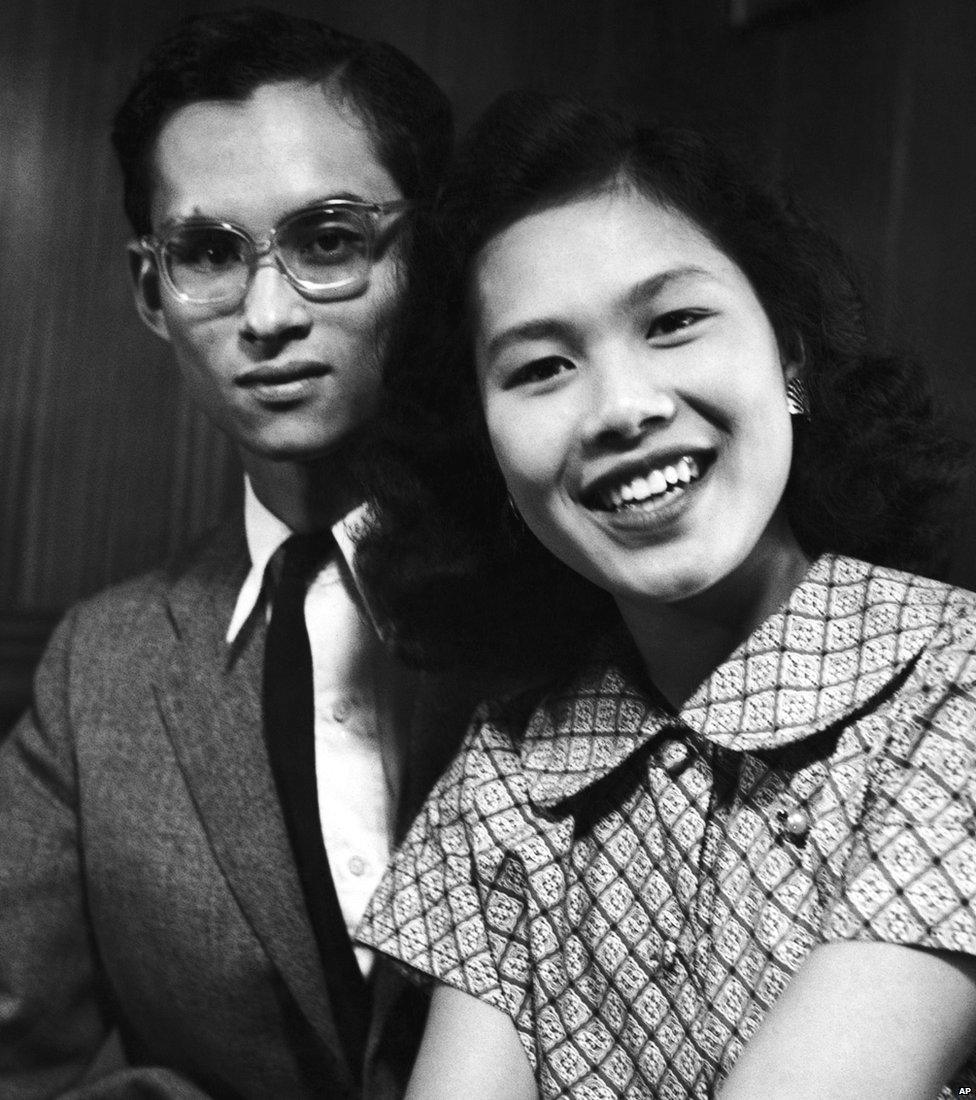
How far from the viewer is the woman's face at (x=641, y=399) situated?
0.99 metres

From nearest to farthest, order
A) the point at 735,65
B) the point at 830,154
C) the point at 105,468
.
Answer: the point at 830,154, the point at 735,65, the point at 105,468

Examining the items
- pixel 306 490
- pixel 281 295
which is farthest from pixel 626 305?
pixel 306 490

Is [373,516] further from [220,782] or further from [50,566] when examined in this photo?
[50,566]

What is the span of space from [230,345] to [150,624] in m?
0.35

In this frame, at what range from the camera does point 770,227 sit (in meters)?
1.14

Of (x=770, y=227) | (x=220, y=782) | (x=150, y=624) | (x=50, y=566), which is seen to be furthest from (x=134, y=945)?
(x=770, y=227)

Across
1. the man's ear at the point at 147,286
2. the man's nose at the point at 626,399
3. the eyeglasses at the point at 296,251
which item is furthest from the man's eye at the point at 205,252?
the man's nose at the point at 626,399

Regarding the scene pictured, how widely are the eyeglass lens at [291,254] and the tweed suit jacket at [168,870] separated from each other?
1.07ft

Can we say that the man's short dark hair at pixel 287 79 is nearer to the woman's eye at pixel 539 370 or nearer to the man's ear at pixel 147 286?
the man's ear at pixel 147 286

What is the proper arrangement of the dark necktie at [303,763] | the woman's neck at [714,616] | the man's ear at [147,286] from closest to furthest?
the woman's neck at [714,616] → the dark necktie at [303,763] → the man's ear at [147,286]

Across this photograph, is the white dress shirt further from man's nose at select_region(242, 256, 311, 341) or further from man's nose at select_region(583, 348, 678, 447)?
man's nose at select_region(583, 348, 678, 447)

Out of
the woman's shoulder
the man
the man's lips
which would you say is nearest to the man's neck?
the man

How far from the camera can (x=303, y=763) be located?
1357mm

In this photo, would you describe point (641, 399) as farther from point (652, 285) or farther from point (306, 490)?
point (306, 490)
